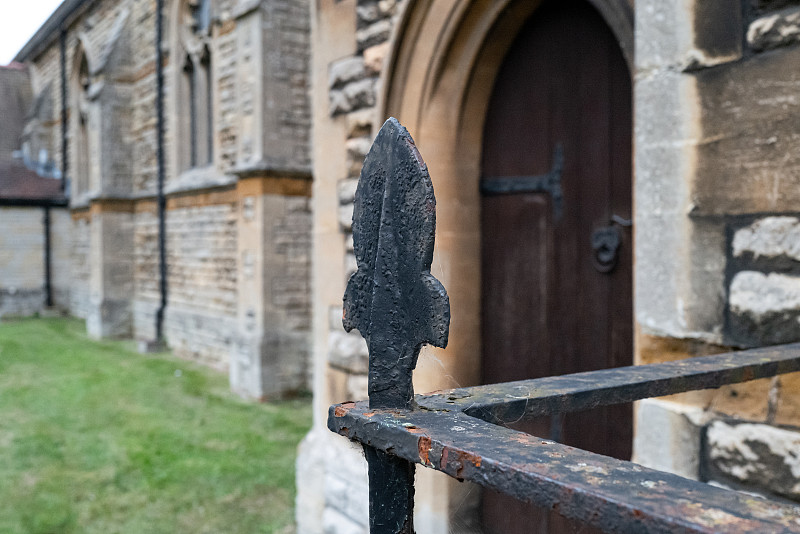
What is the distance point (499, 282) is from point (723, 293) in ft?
5.22

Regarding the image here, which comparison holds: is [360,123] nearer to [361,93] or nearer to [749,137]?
[361,93]

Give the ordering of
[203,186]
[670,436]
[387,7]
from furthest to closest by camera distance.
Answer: [203,186], [387,7], [670,436]

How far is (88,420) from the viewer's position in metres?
7.26

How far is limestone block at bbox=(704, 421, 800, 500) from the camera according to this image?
174cm

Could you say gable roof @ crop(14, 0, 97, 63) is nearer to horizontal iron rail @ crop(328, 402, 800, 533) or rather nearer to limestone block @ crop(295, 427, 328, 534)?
limestone block @ crop(295, 427, 328, 534)

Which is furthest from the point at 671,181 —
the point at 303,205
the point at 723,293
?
the point at 303,205

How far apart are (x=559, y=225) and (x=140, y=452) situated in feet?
15.9

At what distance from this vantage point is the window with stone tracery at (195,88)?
11.0 m

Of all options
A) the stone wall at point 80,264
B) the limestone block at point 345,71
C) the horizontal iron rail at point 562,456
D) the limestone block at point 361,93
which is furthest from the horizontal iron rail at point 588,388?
the stone wall at point 80,264

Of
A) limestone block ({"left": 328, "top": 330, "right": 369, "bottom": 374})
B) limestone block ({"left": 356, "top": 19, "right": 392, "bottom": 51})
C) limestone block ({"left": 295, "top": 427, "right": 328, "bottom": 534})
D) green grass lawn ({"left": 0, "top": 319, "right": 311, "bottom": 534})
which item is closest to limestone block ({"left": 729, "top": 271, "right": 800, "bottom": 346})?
limestone block ({"left": 328, "top": 330, "right": 369, "bottom": 374})

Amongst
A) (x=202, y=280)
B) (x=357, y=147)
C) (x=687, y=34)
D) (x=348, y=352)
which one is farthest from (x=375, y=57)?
(x=202, y=280)

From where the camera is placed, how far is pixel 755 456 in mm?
1811

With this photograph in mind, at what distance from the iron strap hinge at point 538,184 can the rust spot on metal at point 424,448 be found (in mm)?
2410

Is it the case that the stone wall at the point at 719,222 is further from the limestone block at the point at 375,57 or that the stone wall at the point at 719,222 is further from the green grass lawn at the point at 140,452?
the green grass lawn at the point at 140,452
